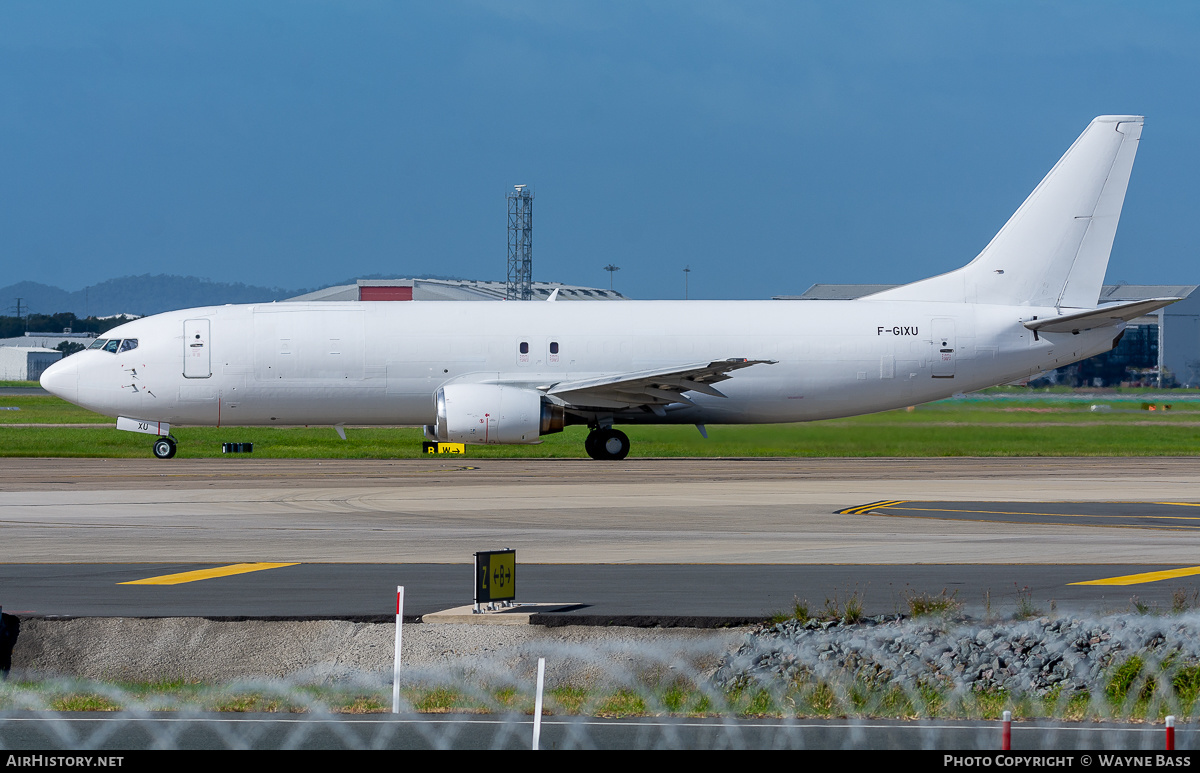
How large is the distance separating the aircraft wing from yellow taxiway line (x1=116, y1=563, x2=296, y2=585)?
18972 mm

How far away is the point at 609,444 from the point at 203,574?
22066 mm

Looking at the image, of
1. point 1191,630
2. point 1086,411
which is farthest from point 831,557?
point 1086,411

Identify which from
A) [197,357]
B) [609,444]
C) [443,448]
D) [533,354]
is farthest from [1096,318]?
[197,357]

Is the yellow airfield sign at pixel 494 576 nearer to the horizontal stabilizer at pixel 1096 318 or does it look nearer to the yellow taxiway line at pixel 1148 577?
the yellow taxiway line at pixel 1148 577

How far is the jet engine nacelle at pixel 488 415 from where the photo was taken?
118ft

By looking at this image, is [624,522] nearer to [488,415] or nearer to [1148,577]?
[1148,577]

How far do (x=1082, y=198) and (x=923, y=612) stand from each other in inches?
1153

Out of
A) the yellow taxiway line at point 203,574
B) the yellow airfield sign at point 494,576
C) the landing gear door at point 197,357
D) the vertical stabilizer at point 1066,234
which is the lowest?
the yellow taxiway line at point 203,574

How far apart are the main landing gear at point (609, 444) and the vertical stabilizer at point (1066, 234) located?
36.0 ft

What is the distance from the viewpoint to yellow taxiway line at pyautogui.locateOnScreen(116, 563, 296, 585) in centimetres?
1684

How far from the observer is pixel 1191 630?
12367mm

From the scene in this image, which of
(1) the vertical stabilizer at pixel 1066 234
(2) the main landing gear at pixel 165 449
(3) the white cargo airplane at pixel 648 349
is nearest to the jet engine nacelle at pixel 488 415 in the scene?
(3) the white cargo airplane at pixel 648 349
